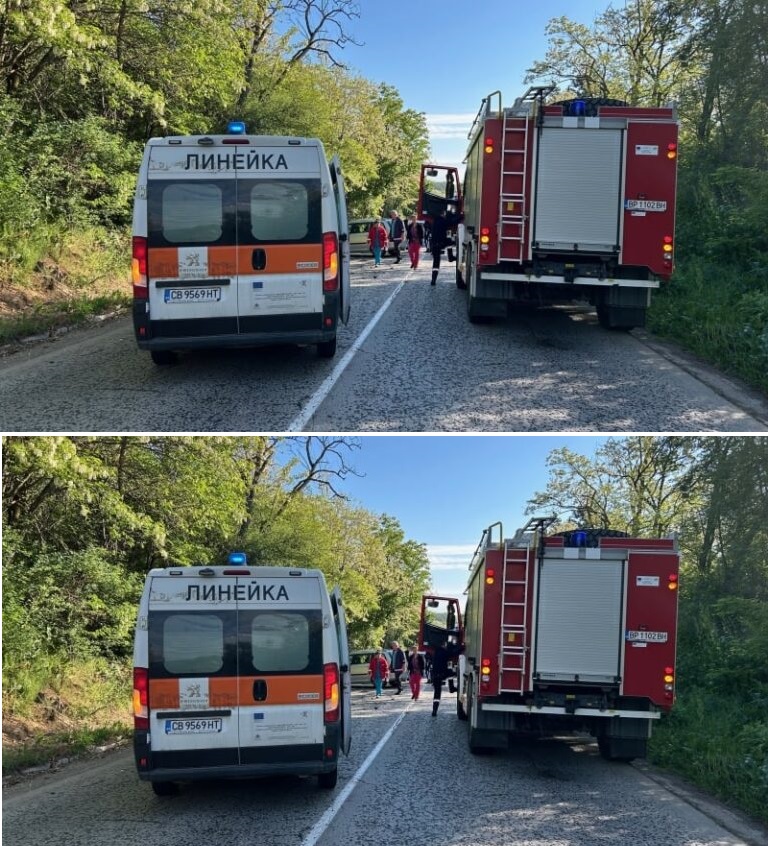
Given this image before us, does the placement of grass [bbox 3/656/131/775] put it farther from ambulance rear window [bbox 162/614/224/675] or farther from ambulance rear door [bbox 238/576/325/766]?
ambulance rear door [bbox 238/576/325/766]

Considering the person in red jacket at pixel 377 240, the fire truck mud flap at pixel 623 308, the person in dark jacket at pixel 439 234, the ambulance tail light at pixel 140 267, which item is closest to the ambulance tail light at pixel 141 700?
the ambulance tail light at pixel 140 267

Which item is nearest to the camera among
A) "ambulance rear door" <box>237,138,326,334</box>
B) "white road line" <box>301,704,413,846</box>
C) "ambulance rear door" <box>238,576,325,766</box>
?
"white road line" <box>301,704,413,846</box>

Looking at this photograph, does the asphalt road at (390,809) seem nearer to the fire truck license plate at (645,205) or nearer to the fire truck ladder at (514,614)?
the fire truck ladder at (514,614)

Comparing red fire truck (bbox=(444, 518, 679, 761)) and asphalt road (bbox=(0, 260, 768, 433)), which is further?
red fire truck (bbox=(444, 518, 679, 761))

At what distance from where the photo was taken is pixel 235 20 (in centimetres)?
2898

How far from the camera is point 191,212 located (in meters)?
9.74

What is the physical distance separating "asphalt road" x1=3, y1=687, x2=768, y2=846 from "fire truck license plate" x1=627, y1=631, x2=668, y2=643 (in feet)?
4.59

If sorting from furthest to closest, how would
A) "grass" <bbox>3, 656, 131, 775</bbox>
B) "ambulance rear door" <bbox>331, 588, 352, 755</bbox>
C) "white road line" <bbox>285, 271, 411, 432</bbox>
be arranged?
"grass" <bbox>3, 656, 131, 775</bbox> < "white road line" <bbox>285, 271, 411, 432</bbox> < "ambulance rear door" <bbox>331, 588, 352, 755</bbox>

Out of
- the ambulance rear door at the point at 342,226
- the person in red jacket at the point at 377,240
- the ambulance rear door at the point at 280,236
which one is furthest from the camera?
the person in red jacket at the point at 377,240

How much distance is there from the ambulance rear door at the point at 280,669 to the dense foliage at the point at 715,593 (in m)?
3.75

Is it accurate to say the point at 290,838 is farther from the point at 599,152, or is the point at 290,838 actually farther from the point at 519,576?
the point at 599,152

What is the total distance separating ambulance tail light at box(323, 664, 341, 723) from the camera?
7684mm

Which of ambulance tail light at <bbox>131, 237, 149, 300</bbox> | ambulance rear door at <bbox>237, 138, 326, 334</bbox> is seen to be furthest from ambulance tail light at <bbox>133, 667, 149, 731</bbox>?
ambulance tail light at <bbox>131, 237, 149, 300</bbox>

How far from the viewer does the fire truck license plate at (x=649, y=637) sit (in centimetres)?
1006
